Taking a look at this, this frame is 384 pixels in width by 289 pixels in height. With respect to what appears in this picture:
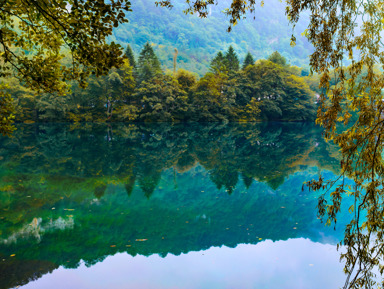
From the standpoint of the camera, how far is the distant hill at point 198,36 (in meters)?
111

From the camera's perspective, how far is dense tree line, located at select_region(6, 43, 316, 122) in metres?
42.3

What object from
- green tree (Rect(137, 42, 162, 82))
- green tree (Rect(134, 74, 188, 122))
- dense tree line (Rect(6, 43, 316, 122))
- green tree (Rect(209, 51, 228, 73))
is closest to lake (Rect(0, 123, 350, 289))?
green tree (Rect(134, 74, 188, 122))

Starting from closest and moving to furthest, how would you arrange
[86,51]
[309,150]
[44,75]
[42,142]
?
[86,51], [44,75], [309,150], [42,142]

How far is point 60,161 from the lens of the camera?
15477 mm

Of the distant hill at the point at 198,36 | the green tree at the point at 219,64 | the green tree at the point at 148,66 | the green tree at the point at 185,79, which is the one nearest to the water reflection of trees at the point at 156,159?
the green tree at the point at 148,66

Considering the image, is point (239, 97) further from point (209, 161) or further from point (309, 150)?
point (209, 161)

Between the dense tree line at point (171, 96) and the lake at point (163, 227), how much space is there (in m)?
29.7

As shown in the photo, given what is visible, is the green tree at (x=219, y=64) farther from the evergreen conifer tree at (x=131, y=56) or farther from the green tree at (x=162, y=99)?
the evergreen conifer tree at (x=131, y=56)

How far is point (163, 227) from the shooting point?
7.34 metres

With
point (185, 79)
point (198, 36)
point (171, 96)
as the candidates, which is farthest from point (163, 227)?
point (198, 36)

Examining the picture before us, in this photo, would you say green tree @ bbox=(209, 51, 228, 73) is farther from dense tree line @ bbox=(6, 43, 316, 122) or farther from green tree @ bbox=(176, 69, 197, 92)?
green tree @ bbox=(176, 69, 197, 92)

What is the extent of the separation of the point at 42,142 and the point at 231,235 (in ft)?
66.1

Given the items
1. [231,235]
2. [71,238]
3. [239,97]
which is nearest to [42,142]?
[71,238]

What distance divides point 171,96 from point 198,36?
90.9 metres
